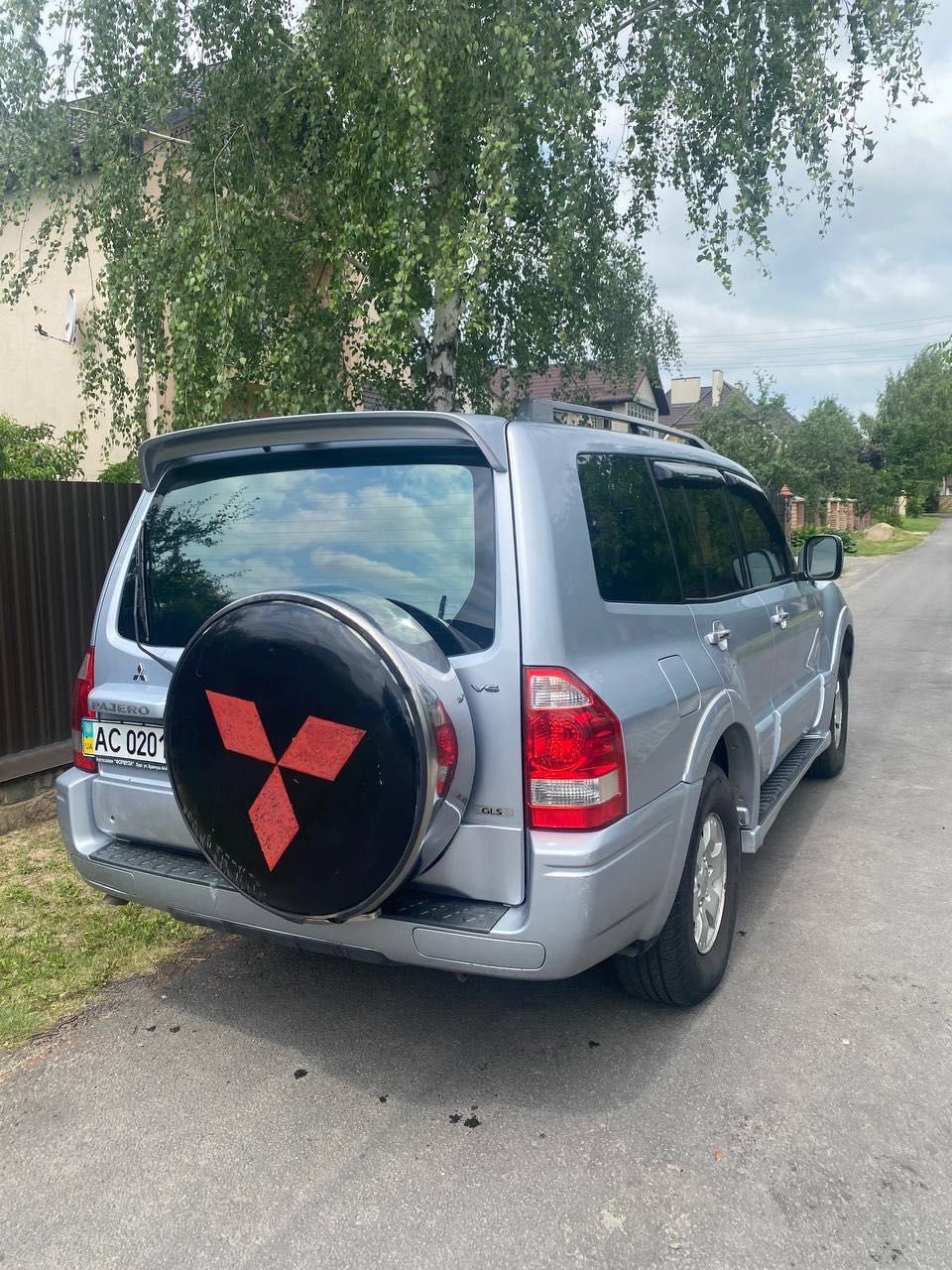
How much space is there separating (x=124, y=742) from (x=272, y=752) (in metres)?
0.84

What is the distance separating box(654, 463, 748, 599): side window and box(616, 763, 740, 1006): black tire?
73 centimetres

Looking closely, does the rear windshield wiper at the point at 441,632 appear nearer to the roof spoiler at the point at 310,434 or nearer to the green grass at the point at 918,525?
the roof spoiler at the point at 310,434

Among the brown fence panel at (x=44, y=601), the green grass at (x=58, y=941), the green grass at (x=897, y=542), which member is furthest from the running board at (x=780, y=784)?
the green grass at (x=897, y=542)

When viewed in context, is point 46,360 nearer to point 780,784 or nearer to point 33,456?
point 33,456

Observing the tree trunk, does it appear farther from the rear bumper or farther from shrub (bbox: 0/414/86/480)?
the rear bumper

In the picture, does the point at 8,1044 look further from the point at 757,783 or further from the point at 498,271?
the point at 498,271

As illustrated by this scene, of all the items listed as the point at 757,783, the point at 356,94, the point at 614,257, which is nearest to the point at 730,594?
the point at 757,783

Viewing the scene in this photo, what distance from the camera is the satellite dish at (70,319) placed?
13.8 m

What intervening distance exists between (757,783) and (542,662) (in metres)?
1.71

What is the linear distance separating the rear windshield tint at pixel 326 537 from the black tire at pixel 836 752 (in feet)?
13.5

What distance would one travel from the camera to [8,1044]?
10.5ft

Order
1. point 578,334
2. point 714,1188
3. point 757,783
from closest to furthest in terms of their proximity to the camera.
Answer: point 714,1188 → point 757,783 → point 578,334

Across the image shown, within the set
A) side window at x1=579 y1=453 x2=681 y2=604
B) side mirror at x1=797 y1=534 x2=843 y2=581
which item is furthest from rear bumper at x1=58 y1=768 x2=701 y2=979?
side mirror at x1=797 y1=534 x2=843 y2=581

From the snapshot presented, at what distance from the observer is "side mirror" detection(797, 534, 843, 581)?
546 centimetres
